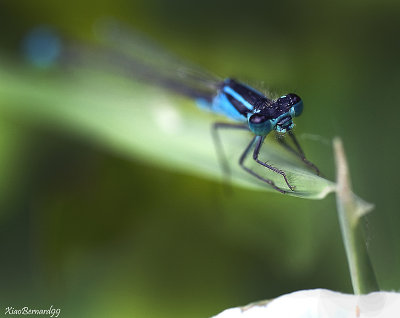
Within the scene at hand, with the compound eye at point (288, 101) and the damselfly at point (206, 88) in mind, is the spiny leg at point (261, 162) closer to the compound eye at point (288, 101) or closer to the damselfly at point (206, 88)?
the damselfly at point (206, 88)

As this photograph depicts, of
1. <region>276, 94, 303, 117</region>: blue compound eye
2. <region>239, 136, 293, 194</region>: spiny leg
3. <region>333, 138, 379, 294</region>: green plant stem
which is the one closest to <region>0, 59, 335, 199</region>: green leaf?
<region>239, 136, 293, 194</region>: spiny leg

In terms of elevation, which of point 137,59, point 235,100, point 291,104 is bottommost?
point 291,104

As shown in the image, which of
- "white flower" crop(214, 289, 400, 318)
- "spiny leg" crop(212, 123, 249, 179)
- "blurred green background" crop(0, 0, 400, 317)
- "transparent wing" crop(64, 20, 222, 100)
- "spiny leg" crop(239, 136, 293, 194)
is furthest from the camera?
"transparent wing" crop(64, 20, 222, 100)

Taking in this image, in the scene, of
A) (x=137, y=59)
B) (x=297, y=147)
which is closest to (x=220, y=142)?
(x=297, y=147)

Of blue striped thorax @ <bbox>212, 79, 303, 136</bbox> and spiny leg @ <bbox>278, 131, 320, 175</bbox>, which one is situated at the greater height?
blue striped thorax @ <bbox>212, 79, 303, 136</bbox>

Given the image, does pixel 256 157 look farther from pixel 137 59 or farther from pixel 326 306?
pixel 137 59

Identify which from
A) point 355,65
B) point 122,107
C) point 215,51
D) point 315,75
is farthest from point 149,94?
point 355,65

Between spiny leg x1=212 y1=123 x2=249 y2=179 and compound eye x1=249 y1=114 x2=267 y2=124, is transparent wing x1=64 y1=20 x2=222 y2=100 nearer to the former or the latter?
spiny leg x1=212 y1=123 x2=249 y2=179
